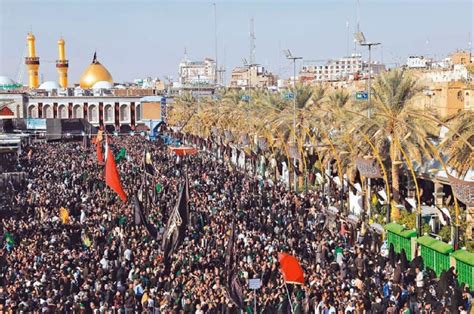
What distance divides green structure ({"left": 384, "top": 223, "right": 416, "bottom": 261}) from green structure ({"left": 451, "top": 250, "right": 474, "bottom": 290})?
109 inches

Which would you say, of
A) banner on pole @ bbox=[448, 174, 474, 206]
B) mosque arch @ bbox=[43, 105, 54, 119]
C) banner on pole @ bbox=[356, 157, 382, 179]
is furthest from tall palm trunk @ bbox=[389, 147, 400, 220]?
mosque arch @ bbox=[43, 105, 54, 119]

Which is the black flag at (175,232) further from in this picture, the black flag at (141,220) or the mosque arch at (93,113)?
the mosque arch at (93,113)

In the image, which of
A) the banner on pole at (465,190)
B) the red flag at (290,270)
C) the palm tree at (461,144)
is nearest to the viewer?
the red flag at (290,270)

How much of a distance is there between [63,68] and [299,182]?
9340 centimetres

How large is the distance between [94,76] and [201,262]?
105 metres

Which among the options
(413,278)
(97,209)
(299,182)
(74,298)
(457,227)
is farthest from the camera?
(299,182)

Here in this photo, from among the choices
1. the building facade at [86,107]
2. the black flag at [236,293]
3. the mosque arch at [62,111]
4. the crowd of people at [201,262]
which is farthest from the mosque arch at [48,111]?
the black flag at [236,293]

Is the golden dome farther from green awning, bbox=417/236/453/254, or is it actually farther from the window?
green awning, bbox=417/236/453/254

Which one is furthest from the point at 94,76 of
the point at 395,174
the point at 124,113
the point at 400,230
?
the point at 400,230

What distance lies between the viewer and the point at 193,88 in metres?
121

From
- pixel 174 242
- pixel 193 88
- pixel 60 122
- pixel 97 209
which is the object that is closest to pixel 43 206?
pixel 97 209

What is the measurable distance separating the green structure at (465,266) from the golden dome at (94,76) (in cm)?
10507

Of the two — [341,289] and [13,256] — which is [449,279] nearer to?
[341,289]

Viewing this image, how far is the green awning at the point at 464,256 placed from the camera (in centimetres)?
1691
